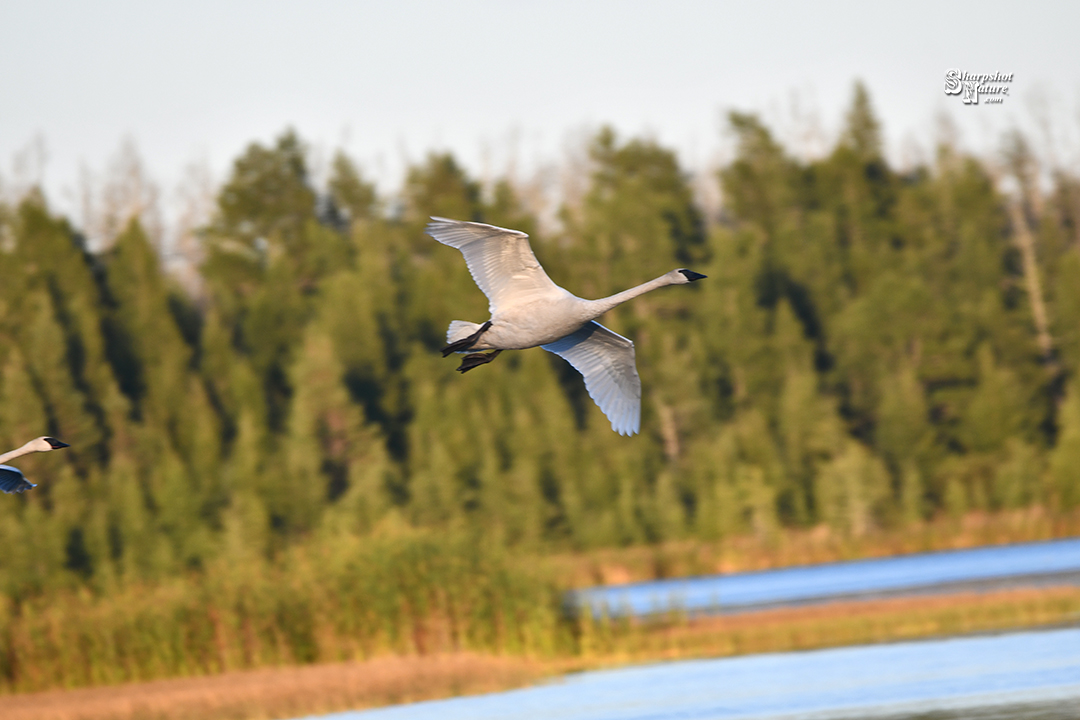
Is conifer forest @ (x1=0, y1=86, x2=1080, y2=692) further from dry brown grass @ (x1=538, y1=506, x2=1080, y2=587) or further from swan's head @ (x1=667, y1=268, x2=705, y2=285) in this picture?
swan's head @ (x1=667, y1=268, x2=705, y2=285)

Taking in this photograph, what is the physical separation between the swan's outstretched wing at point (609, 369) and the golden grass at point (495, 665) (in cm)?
865

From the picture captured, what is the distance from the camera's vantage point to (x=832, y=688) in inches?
790

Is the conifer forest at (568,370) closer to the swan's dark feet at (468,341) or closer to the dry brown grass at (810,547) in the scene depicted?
the dry brown grass at (810,547)

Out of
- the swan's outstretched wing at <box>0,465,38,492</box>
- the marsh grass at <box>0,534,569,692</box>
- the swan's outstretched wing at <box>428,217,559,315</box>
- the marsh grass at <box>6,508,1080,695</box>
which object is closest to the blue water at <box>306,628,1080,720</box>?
the marsh grass at <box>6,508,1080,695</box>

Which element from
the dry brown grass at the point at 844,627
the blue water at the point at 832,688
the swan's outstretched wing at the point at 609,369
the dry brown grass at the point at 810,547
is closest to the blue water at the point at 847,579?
the dry brown grass at the point at 810,547

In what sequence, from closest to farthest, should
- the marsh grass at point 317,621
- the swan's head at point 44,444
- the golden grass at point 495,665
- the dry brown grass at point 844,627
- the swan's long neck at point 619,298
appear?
the swan's long neck at point 619,298
the swan's head at point 44,444
the golden grass at point 495,665
the marsh grass at point 317,621
the dry brown grass at point 844,627

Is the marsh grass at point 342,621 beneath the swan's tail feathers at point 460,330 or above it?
beneath

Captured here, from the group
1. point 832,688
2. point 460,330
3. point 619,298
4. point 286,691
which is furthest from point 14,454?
point 832,688

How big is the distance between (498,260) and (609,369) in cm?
220

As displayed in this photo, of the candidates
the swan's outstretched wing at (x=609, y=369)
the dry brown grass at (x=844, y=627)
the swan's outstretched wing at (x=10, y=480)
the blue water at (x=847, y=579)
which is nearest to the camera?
the swan's outstretched wing at (x=10, y=480)

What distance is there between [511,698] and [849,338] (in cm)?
3645

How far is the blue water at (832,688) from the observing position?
714 inches

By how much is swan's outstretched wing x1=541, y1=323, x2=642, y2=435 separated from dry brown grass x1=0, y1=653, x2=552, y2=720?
28.4ft

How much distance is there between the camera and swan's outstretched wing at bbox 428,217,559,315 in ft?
40.8
